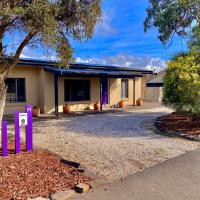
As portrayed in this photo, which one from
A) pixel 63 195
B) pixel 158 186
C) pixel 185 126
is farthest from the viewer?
pixel 185 126

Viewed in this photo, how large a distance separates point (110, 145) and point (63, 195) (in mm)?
3889

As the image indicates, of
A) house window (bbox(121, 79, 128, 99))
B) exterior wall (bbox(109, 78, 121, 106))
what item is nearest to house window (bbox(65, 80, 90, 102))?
exterior wall (bbox(109, 78, 121, 106))

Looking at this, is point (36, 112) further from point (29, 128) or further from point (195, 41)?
point (195, 41)

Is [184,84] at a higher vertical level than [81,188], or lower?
higher

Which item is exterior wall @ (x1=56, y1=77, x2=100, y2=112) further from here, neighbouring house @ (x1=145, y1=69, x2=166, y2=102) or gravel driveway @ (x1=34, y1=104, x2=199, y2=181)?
neighbouring house @ (x1=145, y1=69, x2=166, y2=102)

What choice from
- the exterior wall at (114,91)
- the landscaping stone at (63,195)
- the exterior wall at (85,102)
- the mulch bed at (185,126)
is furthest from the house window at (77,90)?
the landscaping stone at (63,195)

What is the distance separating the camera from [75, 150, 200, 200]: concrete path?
4636 millimetres

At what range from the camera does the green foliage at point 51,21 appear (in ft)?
19.0

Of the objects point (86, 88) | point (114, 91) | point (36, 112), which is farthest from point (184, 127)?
point (114, 91)

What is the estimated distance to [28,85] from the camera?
16375mm

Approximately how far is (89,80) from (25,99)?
4.93 metres

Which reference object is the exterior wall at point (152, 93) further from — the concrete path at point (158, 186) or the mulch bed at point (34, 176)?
the mulch bed at point (34, 176)

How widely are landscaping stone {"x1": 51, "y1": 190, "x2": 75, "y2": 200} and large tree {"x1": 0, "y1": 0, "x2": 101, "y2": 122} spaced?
3137 millimetres

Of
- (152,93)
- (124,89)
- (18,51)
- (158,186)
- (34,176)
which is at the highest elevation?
(18,51)
